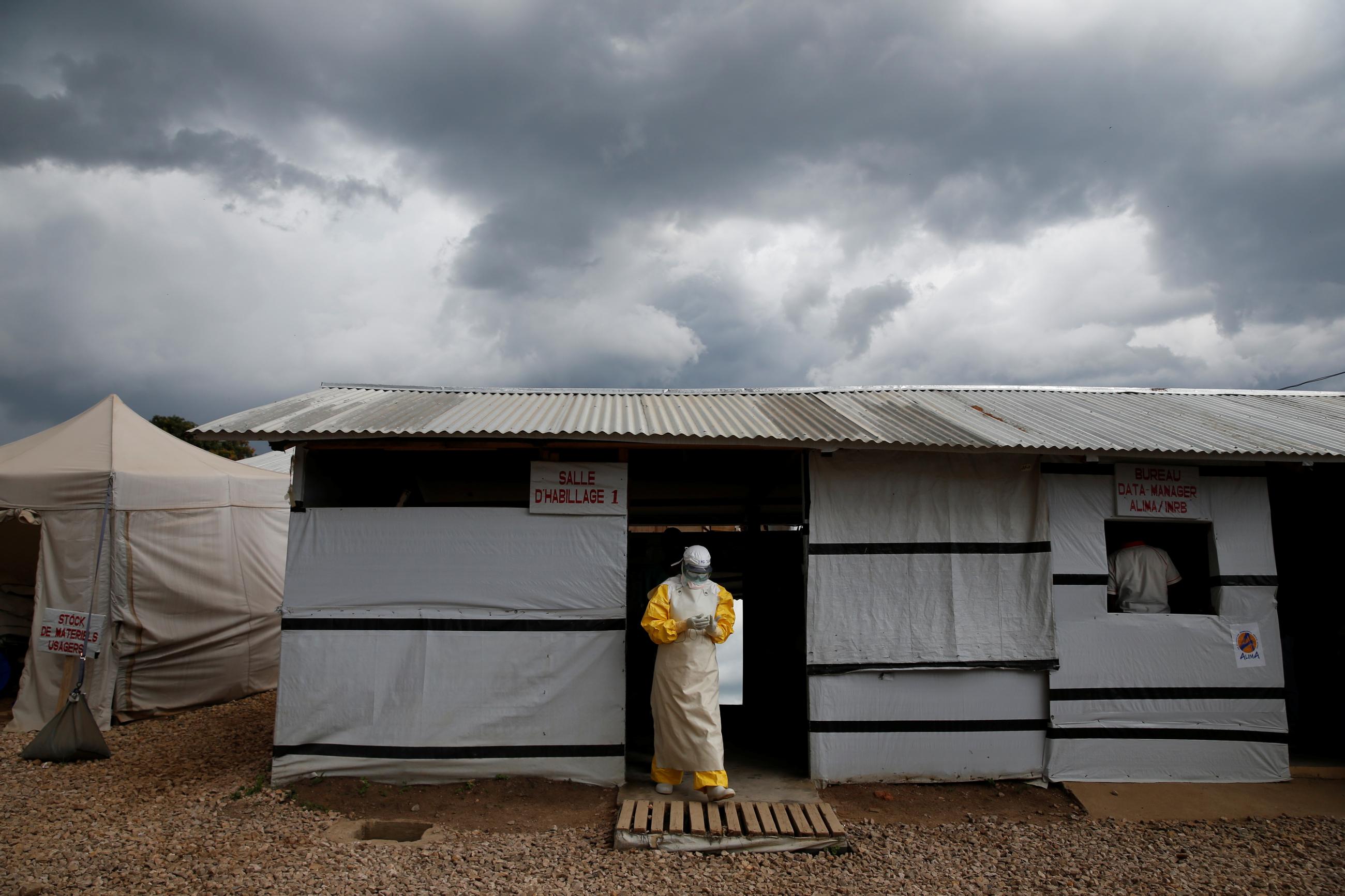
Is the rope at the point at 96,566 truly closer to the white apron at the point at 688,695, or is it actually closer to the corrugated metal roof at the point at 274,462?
the corrugated metal roof at the point at 274,462

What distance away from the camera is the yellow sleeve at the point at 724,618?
4.87 metres

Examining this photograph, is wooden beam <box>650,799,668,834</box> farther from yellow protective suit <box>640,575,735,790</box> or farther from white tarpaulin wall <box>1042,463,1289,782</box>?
white tarpaulin wall <box>1042,463,1289,782</box>

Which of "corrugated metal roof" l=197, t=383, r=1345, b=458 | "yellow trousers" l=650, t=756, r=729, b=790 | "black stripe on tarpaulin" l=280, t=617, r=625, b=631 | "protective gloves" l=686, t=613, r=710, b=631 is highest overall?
"corrugated metal roof" l=197, t=383, r=1345, b=458

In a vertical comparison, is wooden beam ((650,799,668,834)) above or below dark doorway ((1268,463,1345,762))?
below

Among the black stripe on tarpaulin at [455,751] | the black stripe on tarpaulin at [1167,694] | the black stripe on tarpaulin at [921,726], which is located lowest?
the black stripe on tarpaulin at [455,751]

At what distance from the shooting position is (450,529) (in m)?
5.32

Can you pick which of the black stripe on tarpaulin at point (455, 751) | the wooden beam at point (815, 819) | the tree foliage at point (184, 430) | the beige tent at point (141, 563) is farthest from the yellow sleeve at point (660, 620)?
the tree foliage at point (184, 430)

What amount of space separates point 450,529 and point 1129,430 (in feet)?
16.5

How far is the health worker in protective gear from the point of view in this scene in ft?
15.5

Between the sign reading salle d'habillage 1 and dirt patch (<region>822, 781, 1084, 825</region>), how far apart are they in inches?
82.0

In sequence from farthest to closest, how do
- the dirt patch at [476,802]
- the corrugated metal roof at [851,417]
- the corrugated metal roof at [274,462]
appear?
the corrugated metal roof at [274,462] → the corrugated metal roof at [851,417] → the dirt patch at [476,802]

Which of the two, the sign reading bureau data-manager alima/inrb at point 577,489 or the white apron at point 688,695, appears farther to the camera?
the sign reading bureau data-manager alima/inrb at point 577,489

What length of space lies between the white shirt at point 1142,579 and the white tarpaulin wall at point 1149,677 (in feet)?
0.95

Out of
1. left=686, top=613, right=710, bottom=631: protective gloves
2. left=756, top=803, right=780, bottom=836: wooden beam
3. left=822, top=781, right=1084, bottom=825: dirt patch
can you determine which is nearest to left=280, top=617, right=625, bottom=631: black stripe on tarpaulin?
left=686, top=613, right=710, bottom=631: protective gloves
